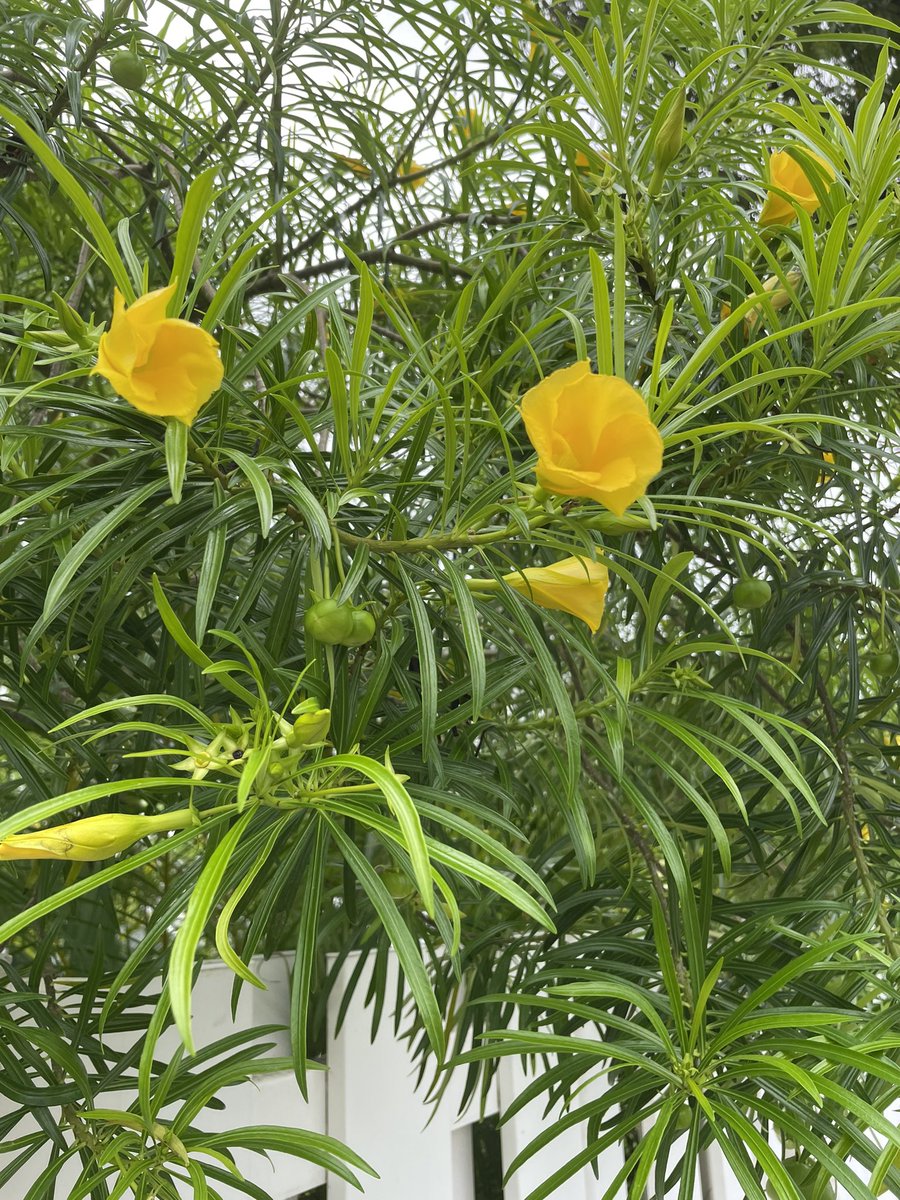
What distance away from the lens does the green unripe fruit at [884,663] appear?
68 centimetres

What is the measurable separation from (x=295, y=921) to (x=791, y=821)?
46 centimetres

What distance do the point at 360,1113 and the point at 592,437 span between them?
78 centimetres

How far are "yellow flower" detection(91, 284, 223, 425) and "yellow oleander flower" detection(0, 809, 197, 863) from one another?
0.14m

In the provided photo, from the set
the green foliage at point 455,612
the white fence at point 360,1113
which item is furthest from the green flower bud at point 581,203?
the white fence at point 360,1113

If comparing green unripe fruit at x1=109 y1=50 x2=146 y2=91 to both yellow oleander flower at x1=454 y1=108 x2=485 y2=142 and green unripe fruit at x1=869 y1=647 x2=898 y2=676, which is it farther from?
green unripe fruit at x1=869 y1=647 x2=898 y2=676

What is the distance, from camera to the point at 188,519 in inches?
16.8

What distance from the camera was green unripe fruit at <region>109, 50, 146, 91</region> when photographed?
1.96 ft

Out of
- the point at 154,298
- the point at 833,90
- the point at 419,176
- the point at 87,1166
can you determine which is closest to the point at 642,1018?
the point at 87,1166

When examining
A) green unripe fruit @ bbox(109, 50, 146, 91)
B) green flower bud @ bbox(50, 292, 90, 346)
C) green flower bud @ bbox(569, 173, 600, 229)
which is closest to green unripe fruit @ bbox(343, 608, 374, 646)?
green flower bud @ bbox(50, 292, 90, 346)

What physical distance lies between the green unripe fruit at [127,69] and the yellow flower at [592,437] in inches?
16.7

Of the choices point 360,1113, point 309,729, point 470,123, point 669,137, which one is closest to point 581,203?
point 669,137

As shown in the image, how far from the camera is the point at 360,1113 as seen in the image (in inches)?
35.1

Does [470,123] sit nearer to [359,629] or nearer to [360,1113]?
[359,629]

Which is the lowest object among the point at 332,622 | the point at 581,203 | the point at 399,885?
the point at 399,885
